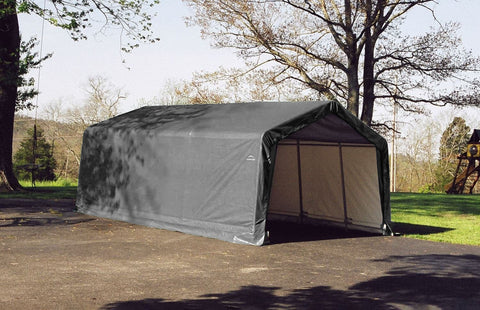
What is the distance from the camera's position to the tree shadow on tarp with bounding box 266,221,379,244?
9961 millimetres

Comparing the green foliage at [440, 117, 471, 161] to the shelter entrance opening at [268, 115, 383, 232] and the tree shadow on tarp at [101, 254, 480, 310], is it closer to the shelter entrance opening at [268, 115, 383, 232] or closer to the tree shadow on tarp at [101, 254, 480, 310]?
the shelter entrance opening at [268, 115, 383, 232]

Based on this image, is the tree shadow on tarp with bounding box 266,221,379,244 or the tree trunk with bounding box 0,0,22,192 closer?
the tree shadow on tarp with bounding box 266,221,379,244

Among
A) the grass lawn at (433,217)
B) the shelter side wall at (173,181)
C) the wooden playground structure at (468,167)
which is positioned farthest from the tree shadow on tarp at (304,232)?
the wooden playground structure at (468,167)

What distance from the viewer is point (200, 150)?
10.3 meters

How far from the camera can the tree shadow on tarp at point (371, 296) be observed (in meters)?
5.40

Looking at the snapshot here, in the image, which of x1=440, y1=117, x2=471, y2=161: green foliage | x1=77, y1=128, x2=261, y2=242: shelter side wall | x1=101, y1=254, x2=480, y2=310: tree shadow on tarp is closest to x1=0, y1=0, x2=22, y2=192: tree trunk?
x1=77, y1=128, x2=261, y2=242: shelter side wall

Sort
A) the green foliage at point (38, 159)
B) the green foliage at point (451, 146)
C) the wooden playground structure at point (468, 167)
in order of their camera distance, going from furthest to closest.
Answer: the green foliage at point (451, 146) < the green foliage at point (38, 159) < the wooden playground structure at point (468, 167)

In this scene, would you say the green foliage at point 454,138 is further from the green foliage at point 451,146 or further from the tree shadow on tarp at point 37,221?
the tree shadow on tarp at point 37,221

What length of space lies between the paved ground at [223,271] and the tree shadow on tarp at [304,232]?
54 mm

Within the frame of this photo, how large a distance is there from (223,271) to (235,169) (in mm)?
2798

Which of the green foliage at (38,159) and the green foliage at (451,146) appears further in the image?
the green foliage at (451,146)

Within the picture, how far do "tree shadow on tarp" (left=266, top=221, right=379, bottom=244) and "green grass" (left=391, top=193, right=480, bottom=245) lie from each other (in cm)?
116

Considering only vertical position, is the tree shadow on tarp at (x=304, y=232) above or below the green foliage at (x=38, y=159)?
below

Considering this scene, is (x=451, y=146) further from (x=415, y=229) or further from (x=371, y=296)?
(x=371, y=296)
